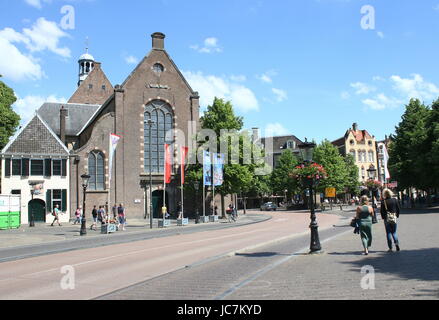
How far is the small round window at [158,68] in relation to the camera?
149ft

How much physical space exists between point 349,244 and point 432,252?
3406mm

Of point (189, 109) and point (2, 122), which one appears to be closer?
point (2, 122)

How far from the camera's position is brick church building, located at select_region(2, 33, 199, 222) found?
41.5 m

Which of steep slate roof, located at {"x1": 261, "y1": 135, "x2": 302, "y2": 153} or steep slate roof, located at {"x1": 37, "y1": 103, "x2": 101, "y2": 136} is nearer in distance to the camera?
steep slate roof, located at {"x1": 37, "y1": 103, "x2": 101, "y2": 136}

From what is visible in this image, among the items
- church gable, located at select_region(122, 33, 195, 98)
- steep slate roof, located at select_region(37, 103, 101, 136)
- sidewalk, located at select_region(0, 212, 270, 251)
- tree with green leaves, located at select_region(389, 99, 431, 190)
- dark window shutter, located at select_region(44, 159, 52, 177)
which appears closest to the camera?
sidewalk, located at select_region(0, 212, 270, 251)

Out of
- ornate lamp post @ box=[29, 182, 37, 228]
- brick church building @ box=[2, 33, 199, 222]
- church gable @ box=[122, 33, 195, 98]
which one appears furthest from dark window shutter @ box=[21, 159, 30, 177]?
church gable @ box=[122, 33, 195, 98]

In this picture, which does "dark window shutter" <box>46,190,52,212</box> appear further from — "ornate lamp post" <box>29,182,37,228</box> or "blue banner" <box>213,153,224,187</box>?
"blue banner" <box>213,153,224,187</box>

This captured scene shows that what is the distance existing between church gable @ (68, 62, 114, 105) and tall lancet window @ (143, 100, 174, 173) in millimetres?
19449

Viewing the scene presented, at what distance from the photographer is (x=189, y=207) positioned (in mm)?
45156

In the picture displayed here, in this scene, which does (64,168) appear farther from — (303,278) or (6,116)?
(303,278)

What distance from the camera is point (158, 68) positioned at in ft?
149

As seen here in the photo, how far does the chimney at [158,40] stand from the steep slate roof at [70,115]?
46.1 ft
